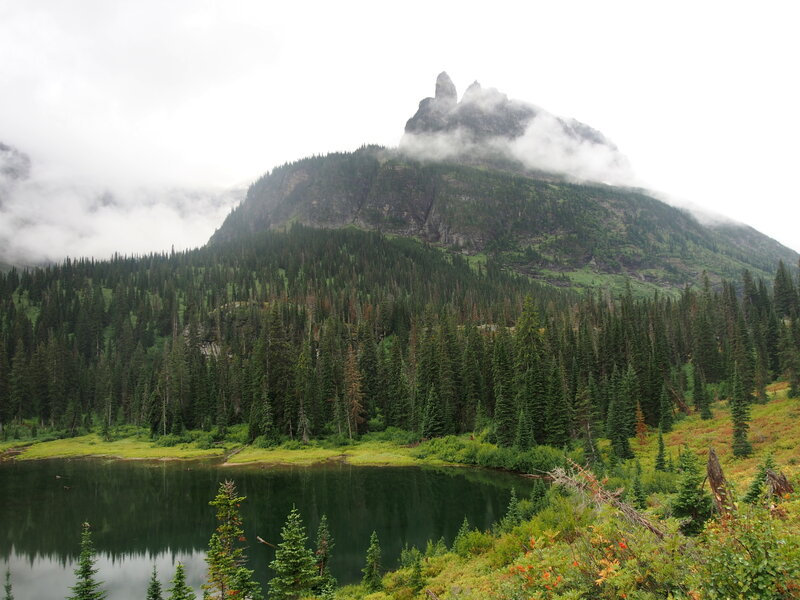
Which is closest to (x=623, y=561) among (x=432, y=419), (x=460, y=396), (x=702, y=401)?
(x=432, y=419)

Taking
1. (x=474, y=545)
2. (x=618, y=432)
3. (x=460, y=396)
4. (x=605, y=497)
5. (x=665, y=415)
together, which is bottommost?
(x=460, y=396)

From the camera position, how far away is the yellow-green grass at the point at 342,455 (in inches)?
2904

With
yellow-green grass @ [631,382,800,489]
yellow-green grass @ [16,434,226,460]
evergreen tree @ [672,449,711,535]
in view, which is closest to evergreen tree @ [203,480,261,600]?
evergreen tree @ [672,449,711,535]

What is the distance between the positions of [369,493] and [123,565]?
86.5 feet

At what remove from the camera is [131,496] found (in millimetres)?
59156

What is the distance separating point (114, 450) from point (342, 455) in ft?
157

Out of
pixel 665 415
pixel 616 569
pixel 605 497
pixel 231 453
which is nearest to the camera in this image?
pixel 616 569

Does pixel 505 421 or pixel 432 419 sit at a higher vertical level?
pixel 505 421

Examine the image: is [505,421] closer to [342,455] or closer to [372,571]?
[342,455]

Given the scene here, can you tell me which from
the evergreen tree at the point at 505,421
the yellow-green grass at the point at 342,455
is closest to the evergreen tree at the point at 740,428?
the evergreen tree at the point at 505,421

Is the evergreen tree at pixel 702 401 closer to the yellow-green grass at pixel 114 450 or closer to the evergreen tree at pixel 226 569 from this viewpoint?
the evergreen tree at pixel 226 569

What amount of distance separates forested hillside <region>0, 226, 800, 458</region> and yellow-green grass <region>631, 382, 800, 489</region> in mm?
3414

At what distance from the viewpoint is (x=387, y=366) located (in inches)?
4163

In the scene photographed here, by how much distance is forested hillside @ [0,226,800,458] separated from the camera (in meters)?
75.8
